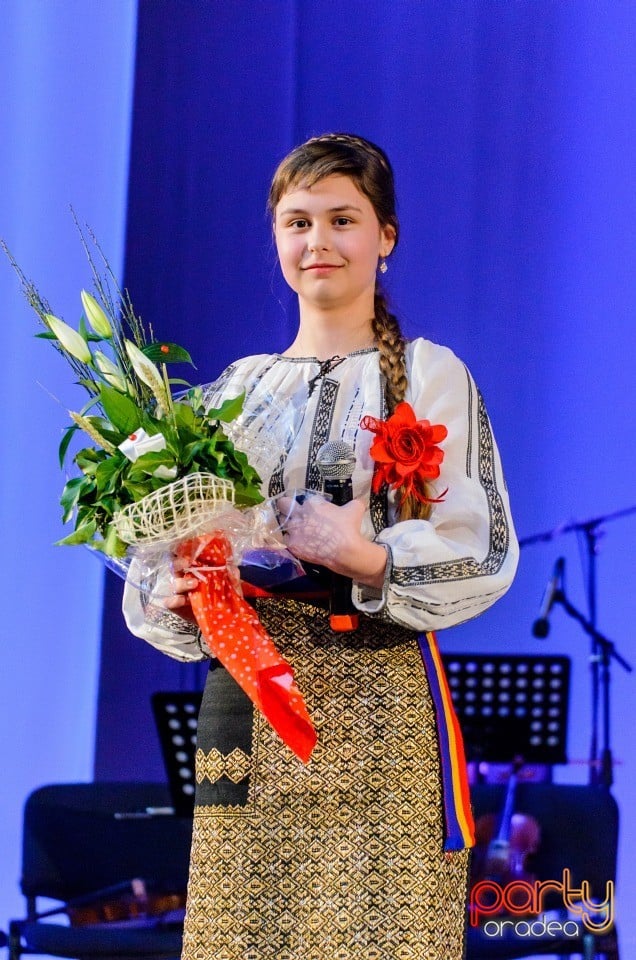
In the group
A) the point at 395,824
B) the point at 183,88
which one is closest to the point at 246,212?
the point at 183,88

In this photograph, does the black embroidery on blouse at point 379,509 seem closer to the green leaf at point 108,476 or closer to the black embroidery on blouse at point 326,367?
the black embroidery on blouse at point 326,367

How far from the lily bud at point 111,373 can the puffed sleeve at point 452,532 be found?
0.40 meters

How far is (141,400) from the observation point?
5.79ft

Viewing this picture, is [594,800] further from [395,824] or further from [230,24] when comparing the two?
[230,24]

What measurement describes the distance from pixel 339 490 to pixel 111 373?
13.5 inches

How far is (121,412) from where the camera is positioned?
5.59ft

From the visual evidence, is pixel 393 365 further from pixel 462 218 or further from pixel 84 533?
pixel 462 218

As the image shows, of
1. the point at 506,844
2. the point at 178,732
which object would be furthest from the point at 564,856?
the point at 178,732

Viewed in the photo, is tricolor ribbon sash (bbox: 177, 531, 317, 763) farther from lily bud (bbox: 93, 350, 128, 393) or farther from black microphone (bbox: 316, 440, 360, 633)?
lily bud (bbox: 93, 350, 128, 393)

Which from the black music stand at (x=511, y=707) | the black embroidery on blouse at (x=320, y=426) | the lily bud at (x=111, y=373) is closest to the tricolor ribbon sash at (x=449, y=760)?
the black embroidery on blouse at (x=320, y=426)

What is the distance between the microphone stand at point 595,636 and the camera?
3.43 metres

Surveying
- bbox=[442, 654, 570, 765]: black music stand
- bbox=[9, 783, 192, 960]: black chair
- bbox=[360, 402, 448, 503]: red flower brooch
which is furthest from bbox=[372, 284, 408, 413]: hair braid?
bbox=[9, 783, 192, 960]: black chair

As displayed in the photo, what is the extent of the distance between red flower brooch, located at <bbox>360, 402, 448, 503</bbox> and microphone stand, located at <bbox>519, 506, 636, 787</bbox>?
1.75 metres

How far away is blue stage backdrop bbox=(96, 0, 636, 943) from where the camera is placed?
3.59 meters
